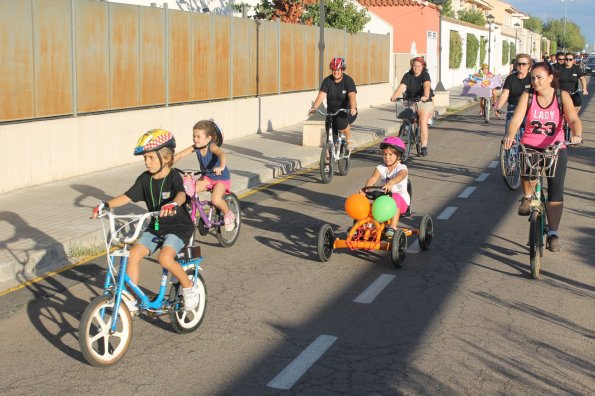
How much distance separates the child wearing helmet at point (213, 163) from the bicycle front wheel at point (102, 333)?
11.1ft

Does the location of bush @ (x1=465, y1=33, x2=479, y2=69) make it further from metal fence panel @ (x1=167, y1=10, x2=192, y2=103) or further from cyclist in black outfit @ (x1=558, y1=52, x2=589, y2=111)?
metal fence panel @ (x1=167, y1=10, x2=192, y2=103)

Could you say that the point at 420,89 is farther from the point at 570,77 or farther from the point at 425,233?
the point at 425,233

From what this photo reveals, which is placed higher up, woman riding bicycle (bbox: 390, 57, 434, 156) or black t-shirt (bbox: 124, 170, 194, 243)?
woman riding bicycle (bbox: 390, 57, 434, 156)

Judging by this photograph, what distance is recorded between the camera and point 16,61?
13586 millimetres

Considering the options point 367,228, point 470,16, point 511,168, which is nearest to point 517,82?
point 511,168

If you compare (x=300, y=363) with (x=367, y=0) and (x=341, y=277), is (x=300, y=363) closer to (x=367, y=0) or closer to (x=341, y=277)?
(x=341, y=277)

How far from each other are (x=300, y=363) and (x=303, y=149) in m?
13.4

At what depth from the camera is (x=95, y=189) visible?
13.4m

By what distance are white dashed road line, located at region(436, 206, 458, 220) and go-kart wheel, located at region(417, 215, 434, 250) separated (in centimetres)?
188

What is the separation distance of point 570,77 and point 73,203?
1063cm

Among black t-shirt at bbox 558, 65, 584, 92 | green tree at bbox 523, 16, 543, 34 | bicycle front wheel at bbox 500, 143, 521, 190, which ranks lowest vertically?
bicycle front wheel at bbox 500, 143, 521, 190

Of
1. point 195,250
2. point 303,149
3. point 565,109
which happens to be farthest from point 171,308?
point 303,149

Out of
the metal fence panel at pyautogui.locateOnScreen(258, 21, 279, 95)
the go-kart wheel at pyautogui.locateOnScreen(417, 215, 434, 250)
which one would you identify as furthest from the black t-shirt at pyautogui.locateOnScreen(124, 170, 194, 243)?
the metal fence panel at pyautogui.locateOnScreen(258, 21, 279, 95)

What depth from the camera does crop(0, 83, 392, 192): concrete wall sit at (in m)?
13.3
